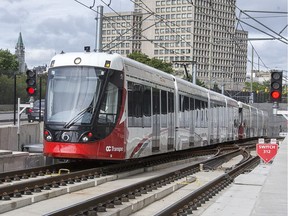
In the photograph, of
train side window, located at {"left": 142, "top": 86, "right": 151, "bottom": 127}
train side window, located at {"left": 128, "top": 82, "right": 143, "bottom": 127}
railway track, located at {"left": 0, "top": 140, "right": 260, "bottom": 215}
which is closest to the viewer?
railway track, located at {"left": 0, "top": 140, "right": 260, "bottom": 215}

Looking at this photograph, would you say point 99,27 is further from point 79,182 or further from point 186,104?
point 79,182

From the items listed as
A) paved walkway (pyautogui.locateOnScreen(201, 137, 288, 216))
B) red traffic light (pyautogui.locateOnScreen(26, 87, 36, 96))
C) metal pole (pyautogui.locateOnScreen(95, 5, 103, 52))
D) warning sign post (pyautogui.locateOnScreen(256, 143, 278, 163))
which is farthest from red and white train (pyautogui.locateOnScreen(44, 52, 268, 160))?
red traffic light (pyautogui.locateOnScreen(26, 87, 36, 96))

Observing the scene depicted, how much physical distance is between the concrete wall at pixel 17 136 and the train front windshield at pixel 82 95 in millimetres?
5006

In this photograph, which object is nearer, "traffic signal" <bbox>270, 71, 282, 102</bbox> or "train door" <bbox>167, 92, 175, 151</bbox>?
"traffic signal" <bbox>270, 71, 282, 102</bbox>

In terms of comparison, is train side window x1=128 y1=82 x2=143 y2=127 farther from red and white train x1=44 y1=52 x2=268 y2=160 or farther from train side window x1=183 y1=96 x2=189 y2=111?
train side window x1=183 y1=96 x2=189 y2=111

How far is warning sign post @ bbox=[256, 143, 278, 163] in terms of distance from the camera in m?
19.1

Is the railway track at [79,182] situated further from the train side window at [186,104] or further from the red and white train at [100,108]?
the train side window at [186,104]

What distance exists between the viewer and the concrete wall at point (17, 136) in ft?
59.6

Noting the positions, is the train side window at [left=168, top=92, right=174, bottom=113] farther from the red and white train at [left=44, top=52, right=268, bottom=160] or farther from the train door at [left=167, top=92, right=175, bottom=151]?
the red and white train at [left=44, top=52, right=268, bottom=160]

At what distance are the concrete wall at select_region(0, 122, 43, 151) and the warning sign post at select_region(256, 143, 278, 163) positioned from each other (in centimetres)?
908

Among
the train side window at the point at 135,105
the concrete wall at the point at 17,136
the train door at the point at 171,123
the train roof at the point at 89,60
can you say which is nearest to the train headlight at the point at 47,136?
the train roof at the point at 89,60

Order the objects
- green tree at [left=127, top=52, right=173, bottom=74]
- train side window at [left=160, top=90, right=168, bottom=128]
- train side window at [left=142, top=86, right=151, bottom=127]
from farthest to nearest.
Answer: green tree at [left=127, top=52, right=173, bottom=74] → train side window at [left=160, top=90, right=168, bottom=128] → train side window at [left=142, top=86, right=151, bottom=127]

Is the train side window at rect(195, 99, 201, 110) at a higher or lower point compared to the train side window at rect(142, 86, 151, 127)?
higher

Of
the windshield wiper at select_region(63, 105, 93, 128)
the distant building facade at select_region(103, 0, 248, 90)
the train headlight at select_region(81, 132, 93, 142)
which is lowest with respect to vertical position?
the train headlight at select_region(81, 132, 93, 142)
